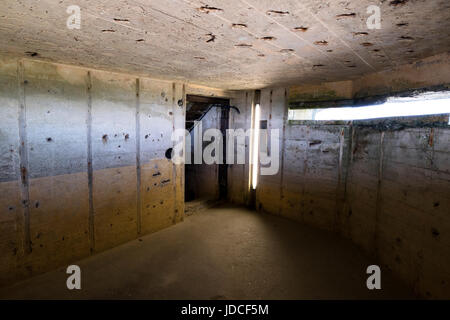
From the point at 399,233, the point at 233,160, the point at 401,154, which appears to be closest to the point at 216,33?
the point at 401,154

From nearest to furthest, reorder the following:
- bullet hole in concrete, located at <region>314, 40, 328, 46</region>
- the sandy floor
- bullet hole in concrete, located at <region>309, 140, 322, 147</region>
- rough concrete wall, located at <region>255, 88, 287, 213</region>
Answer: bullet hole in concrete, located at <region>314, 40, 328, 46</region>, the sandy floor, bullet hole in concrete, located at <region>309, 140, 322, 147</region>, rough concrete wall, located at <region>255, 88, 287, 213</region>

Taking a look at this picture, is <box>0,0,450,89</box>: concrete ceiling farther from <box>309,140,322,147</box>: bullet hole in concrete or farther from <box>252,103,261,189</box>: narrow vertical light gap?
<box>252,103,261,189</box>: narrow vertical light gap

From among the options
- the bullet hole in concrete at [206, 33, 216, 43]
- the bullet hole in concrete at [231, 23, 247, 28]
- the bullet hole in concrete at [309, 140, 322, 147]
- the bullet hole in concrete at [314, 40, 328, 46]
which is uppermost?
the bullet hole in concrete at [314, 40, 328, 46]

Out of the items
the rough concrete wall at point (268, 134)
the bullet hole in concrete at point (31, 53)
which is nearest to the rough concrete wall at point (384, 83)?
the rough concrete wall at point (268, 134)

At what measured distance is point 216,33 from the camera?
1.90 m

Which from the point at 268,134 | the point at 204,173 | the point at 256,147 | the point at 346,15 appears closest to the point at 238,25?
the point at 346,15

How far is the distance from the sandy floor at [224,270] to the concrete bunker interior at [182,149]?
24 mm

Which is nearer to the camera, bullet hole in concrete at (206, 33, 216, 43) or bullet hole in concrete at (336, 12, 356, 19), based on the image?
bullet hole in concrete at (336, 12, 356, 19)

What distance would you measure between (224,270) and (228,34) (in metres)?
2.68

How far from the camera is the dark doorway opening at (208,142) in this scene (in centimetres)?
556

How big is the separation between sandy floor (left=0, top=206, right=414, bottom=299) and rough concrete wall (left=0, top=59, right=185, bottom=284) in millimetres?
339

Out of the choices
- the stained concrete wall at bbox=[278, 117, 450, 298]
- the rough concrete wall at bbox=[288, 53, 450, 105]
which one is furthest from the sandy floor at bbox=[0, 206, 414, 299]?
the rough concrete wall at bbox=[288, 53, 450, 105]

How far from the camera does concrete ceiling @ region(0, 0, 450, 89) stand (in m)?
1.48
